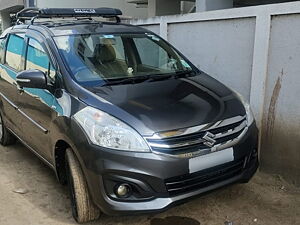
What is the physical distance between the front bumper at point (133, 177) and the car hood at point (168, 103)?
244 millimetres

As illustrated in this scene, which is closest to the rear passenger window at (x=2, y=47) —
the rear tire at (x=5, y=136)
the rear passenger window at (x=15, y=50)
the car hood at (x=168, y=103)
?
the rear passenger window at (x=15, y=50)

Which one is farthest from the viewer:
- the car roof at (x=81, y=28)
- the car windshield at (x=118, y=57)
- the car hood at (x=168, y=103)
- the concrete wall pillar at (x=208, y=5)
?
the concrete wall pillar at (x=208, y=5)

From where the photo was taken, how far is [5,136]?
5.29 meters

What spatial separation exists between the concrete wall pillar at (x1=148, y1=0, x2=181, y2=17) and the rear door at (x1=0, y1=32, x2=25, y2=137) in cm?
498

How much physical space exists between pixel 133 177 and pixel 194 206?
0.98 m

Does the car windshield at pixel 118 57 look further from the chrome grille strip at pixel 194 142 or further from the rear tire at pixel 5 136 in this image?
the rear tire at pixel 5 136

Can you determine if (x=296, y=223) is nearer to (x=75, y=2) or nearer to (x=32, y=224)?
(x=32, y=224)

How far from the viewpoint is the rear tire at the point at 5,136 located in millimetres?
5242

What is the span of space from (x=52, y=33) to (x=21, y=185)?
1.69 metres

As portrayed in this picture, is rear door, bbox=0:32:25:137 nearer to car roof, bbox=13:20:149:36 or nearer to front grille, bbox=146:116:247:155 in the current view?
car roof, bbox=13:20:149:36

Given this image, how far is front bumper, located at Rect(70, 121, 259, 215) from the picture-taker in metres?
2.71

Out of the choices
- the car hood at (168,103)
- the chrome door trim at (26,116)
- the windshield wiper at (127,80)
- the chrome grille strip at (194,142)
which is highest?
the windshield wiper at (127,80)

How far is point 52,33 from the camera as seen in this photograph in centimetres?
379

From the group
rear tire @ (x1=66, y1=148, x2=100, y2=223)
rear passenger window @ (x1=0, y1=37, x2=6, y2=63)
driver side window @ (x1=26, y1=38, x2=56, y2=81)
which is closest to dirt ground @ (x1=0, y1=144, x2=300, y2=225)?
rear tire @ (x1=66, y1=148, x2=100, y2=223)
